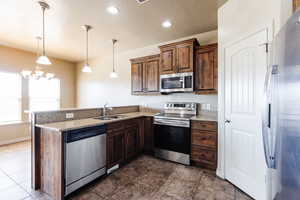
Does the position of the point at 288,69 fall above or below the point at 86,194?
above

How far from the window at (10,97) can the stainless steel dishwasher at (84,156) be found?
4044 mm

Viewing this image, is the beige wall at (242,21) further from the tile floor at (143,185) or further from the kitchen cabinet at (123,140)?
the kitchen cabinet at (123,140)

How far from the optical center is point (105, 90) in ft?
17.5

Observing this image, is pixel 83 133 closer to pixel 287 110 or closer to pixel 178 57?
pixel 287 110

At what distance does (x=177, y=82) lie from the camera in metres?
3.30

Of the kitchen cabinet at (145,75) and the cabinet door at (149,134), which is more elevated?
the kitchen cabinet at (145,75)

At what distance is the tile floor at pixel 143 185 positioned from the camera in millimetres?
2027

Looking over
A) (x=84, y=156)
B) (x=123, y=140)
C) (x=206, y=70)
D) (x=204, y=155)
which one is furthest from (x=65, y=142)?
(x=206, y=70)

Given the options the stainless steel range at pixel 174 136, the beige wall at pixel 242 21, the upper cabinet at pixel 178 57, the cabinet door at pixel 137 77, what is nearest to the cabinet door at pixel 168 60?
the upper cabinet at pixel 178 57

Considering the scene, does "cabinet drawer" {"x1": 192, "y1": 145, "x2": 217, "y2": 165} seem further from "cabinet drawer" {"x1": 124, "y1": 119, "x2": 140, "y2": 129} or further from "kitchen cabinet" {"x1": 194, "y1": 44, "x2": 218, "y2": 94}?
"cabinet drawer" {"x1": 124, "y1": 119, "x2": 140, "y2": 129}

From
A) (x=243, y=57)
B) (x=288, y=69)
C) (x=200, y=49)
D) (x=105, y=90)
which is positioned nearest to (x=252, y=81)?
(x=243, y=57)

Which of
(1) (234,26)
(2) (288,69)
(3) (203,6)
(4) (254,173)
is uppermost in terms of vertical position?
(3) (203,6)

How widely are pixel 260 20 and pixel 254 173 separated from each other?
6.59 ft

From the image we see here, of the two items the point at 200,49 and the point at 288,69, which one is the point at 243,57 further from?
the point at 288,69
